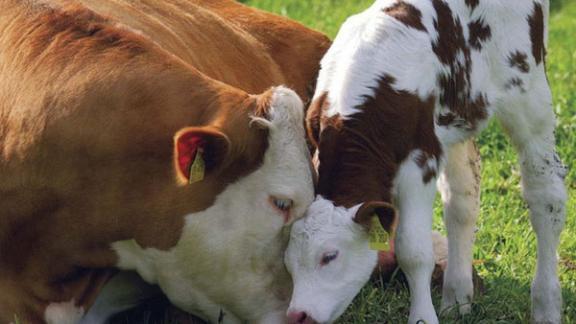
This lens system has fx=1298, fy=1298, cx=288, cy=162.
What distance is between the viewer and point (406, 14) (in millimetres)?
5859

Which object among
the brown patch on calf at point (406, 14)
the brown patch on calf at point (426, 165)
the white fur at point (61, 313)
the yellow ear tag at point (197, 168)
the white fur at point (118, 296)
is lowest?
the white fur at point (118, 296)

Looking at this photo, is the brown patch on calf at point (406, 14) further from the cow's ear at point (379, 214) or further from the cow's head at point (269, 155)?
the cow's ear at point (379, 214)

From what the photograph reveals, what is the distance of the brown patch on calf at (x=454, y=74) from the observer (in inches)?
230

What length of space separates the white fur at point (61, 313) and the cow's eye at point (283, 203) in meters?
1.00

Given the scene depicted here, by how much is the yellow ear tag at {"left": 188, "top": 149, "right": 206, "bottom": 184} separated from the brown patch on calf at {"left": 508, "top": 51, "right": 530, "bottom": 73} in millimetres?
1712

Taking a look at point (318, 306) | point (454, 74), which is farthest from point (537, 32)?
point (318, 306)

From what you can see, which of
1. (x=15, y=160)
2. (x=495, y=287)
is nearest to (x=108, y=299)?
(x=15, y=160)

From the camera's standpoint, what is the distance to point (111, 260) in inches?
218

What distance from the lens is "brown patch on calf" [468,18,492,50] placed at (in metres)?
5.98

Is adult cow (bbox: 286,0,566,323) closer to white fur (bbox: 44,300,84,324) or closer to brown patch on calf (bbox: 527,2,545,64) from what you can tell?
brown patch on calf (bbox: 527,2,545,64)

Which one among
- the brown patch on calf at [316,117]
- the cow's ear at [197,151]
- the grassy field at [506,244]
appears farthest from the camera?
the grassy field at [506,244]

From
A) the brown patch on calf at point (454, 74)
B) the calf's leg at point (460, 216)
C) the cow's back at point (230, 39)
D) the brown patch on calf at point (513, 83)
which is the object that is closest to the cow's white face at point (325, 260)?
the brown patch on calf at point (454, 74)

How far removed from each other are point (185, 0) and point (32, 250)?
8.09ft

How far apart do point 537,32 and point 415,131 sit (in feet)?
3.41
